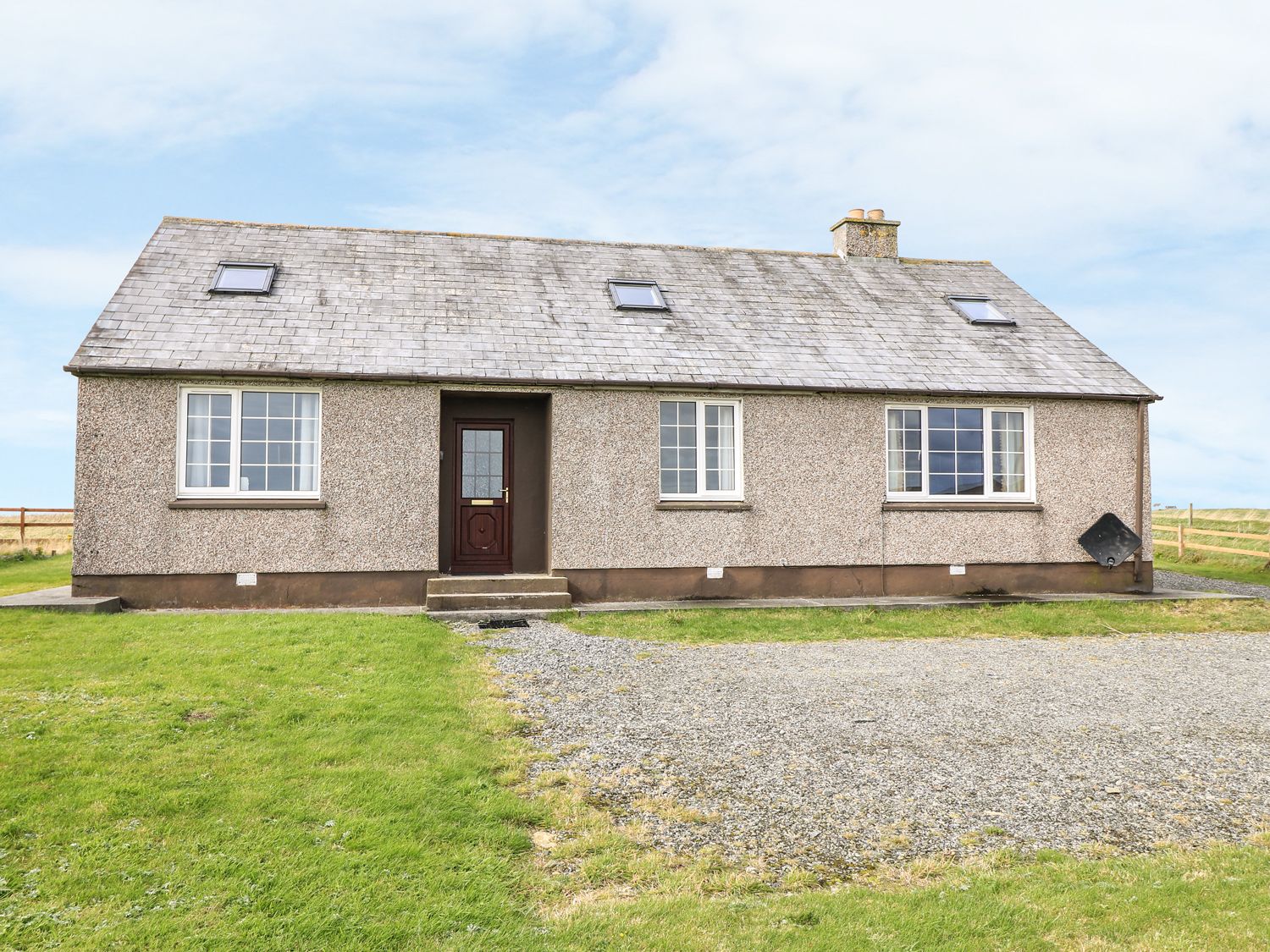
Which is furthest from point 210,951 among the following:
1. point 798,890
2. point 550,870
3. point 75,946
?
point 798,890

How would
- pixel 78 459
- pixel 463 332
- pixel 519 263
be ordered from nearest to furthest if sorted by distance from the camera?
1. pixel 78 459
2. pixel 463 332
3. pixel 519 263

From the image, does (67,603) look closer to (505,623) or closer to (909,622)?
(505,623)

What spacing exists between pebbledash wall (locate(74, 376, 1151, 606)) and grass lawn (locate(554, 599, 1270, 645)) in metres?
1.10

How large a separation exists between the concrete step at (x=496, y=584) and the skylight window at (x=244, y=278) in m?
5.16

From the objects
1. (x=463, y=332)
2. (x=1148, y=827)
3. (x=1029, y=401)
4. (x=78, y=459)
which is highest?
(x=463, y=332)

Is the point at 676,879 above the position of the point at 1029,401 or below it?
below

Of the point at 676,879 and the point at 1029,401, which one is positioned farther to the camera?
the point at 1029,401

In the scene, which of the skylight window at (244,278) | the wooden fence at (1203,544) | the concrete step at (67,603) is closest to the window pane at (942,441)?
the wooden fence at (1203,544)

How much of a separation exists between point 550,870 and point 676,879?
0.55 metres

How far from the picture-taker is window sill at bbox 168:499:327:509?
38.7ft

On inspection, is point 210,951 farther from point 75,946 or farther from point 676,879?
point 676,879

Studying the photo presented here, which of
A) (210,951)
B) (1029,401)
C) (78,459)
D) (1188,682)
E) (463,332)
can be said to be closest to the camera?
(210,951)

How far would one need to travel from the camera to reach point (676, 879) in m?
3.99

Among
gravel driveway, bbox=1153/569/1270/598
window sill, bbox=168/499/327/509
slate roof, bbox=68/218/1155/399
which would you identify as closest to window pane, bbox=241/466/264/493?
window sill, bbox=168/499/327/509
